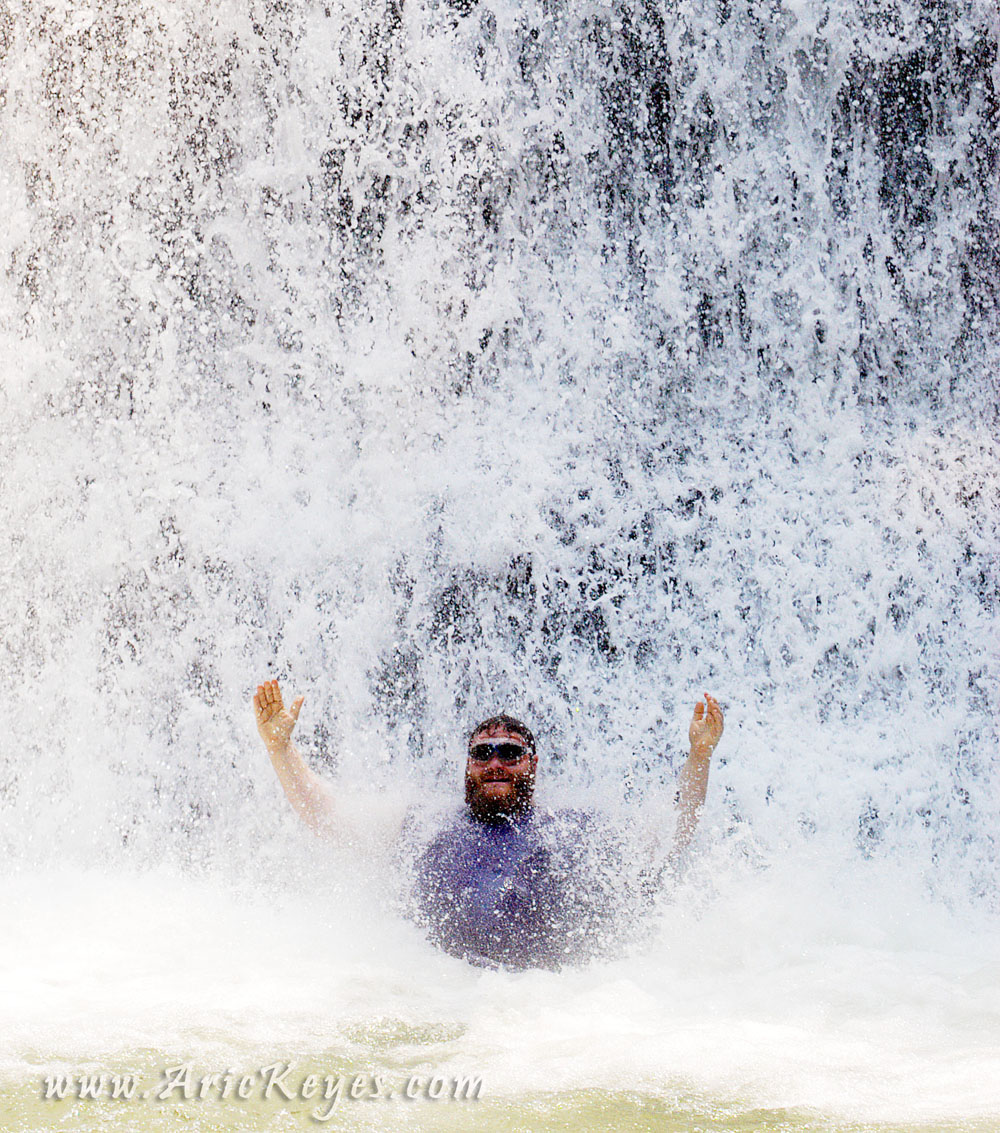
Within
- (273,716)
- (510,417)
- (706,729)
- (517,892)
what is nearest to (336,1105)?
(517,892)

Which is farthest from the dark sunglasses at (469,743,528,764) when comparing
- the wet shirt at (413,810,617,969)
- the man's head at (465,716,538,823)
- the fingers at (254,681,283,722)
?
the fingers at (254,681,283,722)

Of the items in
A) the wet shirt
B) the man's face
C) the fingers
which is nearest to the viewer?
the wet shirt

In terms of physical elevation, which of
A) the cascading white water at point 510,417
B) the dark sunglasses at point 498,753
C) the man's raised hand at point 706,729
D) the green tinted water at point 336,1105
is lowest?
the green tinted water at point 336,1105

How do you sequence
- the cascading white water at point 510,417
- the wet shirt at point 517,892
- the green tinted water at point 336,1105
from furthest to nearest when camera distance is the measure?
the cascading white water at point 510,417 → the wet shirt at point 517,892 → the green tinted water at point 336,1105

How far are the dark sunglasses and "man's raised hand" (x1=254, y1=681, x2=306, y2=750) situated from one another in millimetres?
579

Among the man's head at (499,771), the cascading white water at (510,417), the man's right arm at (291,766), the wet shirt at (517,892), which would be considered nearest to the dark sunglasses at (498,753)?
Answer: the man's head at (499,771)

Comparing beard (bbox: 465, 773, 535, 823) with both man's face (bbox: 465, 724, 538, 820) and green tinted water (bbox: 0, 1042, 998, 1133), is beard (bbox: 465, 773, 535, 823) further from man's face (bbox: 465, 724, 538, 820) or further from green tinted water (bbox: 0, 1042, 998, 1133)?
green tinted water (bbox: 0, 1042, 998, 1133)

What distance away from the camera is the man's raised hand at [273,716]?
12.0 ft

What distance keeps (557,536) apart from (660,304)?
1165mm

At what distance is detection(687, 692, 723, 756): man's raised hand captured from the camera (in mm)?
3645

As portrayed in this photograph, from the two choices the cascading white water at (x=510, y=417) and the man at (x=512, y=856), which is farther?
the cascading white water at (x=510, y=417)

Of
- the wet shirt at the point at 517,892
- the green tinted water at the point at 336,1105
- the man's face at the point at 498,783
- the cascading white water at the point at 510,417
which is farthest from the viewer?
the cascading white water at the point at 510,417

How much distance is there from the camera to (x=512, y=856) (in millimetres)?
3502

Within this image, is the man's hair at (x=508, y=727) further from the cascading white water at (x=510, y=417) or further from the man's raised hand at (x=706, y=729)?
the cascading white water at (x=510, y=417)
